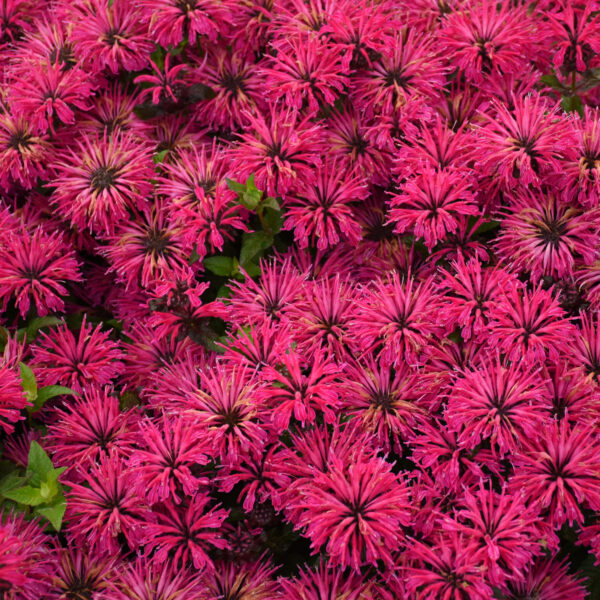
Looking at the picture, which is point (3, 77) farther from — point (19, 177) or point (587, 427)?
point (587, 427)

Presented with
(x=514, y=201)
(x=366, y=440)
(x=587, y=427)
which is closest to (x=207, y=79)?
(x=514, y=201)

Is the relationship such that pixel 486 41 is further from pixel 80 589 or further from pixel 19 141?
pixel 80 589

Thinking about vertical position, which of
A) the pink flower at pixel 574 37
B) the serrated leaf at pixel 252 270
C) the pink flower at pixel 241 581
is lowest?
the pink flower at pixel 241 581

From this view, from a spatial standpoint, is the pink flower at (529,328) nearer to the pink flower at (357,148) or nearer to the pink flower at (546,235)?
the pink flower at (546,235)

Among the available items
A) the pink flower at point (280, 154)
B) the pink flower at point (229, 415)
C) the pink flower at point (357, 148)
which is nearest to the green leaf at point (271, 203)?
the pink flower at point (280, 154)

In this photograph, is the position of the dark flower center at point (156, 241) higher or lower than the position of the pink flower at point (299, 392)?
higher

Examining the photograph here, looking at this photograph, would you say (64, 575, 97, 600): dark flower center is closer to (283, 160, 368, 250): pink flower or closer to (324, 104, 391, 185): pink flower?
(283, 160, 368, 250): pink flower
